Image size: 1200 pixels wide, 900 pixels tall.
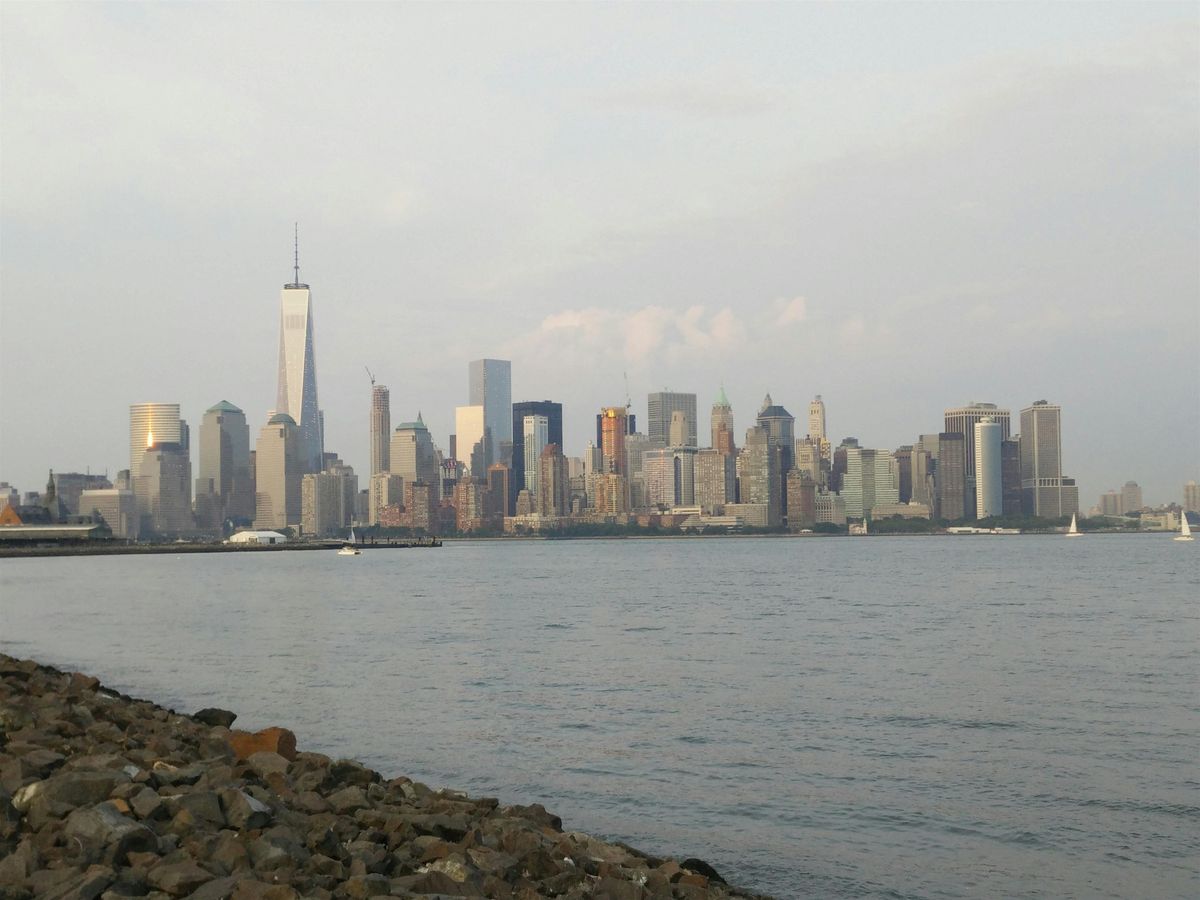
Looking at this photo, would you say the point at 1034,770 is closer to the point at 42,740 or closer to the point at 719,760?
the point at 719,760

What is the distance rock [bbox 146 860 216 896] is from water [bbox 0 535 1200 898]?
849 centimetres

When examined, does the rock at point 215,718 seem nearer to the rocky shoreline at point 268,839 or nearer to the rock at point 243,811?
the rocky shoreline at point 268,839

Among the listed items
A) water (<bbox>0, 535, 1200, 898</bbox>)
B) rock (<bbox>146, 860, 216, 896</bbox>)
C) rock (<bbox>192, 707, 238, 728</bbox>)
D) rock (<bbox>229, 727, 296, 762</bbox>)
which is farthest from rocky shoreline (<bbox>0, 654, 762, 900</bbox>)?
rock (<bbox>192, 707, 238, 728</bbox>)

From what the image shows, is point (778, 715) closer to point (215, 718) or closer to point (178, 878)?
point (215, 718)

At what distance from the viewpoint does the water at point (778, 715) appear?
689 inches

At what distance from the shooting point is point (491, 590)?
9275 cm

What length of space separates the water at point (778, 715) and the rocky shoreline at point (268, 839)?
3.52 meters

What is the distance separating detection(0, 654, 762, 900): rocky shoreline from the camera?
9.71m

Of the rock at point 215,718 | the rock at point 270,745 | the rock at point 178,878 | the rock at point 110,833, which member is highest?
the rock at point 110,833

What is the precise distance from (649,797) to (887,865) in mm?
5188

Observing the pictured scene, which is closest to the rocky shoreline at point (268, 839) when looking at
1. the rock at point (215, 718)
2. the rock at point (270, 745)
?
the rock at point (270, 745)

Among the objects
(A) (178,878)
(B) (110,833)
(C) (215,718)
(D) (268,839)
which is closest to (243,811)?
(D) (268,839)

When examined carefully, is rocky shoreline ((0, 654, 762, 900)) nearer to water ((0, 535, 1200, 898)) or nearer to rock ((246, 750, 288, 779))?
rock ((246, 750, 288, 779))

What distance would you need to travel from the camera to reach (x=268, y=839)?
11.0 metres
